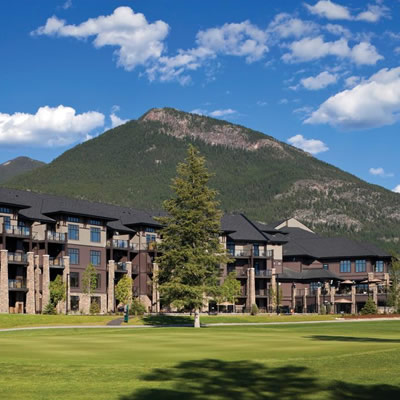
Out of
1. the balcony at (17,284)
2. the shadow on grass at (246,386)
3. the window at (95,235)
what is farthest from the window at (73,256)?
the shadow on grass at (246,386)

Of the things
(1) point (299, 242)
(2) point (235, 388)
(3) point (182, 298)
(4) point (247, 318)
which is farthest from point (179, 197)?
(1) point (299, 242)

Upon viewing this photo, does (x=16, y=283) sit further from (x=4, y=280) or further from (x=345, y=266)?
(x=345, y=266)

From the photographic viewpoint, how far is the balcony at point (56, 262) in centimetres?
8075

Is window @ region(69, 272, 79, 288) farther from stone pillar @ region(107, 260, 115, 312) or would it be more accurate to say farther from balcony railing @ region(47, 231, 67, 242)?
stone pillar @ region(107, 260, 115, 312)

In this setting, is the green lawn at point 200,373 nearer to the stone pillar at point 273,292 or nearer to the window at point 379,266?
the stone pillar at point 273,292

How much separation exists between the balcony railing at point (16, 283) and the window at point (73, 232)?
331 inches

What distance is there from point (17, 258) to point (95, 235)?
514 inches

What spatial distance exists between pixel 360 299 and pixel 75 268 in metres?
44.9

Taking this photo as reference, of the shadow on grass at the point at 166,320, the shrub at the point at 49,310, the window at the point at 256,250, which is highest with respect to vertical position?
the window at the point at 256,250

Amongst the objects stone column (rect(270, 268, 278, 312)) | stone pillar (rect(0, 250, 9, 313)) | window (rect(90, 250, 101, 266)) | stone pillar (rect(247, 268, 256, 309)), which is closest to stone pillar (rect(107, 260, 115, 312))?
window (rect(90, 250, 101, 266))

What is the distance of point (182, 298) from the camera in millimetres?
60375

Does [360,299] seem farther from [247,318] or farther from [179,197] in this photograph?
[179,197]

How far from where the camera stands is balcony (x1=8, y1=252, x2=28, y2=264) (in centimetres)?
7569

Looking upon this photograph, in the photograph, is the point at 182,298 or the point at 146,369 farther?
the point at 182,298
